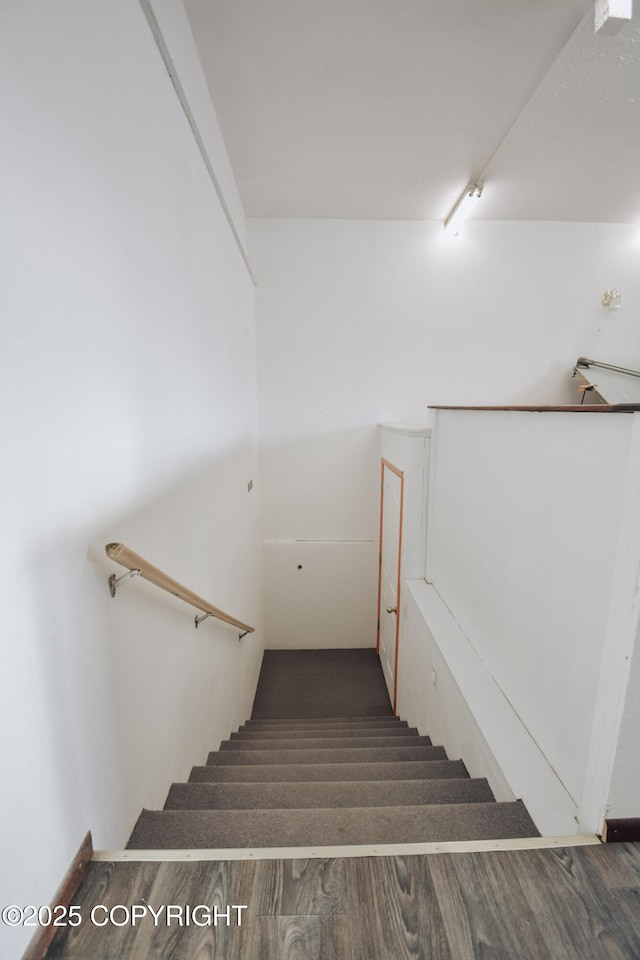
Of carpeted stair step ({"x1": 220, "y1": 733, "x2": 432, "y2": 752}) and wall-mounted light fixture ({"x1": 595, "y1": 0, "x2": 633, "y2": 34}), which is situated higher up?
wall-mounted light fixture ({"x1": 595, "y1": 0, "x2": 633, "y2": 34})

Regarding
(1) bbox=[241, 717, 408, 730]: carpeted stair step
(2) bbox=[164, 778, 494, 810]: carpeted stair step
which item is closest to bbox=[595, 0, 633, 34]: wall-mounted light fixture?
(2) bbox=[164, 778, 494, 810]: carpeted stair step

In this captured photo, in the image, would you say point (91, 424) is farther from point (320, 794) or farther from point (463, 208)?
point (463, 208)

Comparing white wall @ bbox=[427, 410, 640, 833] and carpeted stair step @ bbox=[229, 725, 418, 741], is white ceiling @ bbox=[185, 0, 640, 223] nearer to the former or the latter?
white wall @ bbox=[427, 410, 640, 833]

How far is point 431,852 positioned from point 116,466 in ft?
4.18

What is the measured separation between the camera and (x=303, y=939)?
0.74m

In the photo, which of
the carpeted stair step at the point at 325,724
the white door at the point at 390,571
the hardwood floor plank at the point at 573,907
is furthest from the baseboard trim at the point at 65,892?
the white door at the point at 390,571

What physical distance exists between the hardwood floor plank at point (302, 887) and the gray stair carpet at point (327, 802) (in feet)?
0.37

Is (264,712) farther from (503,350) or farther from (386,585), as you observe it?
(503,350)

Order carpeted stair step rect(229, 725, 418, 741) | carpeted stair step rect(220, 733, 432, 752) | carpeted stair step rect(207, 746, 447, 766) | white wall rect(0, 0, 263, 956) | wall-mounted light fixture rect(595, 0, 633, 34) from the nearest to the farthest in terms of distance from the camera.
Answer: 1. white wall rect(0, 0, 263, 956)
2. wall-mounted light fixture rect(595, 0, 633, 34)
3. carpeted stair step rect(207, 746, 447, 766)
4. carpeted stair step rect(220, 733, 432, 752)
5. carpeted stair step rect(229, 725, 418, 741)

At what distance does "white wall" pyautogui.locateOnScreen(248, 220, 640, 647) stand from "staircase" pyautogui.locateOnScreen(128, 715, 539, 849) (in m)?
2.42

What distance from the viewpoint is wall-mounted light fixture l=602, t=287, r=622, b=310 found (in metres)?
3.75

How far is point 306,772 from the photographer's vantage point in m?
1.54

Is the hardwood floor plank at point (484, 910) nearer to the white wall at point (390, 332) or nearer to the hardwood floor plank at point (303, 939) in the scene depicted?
the hardwood floor plank at point (303, 939)

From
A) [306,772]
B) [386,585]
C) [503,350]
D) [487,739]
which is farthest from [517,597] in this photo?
[503,350]
